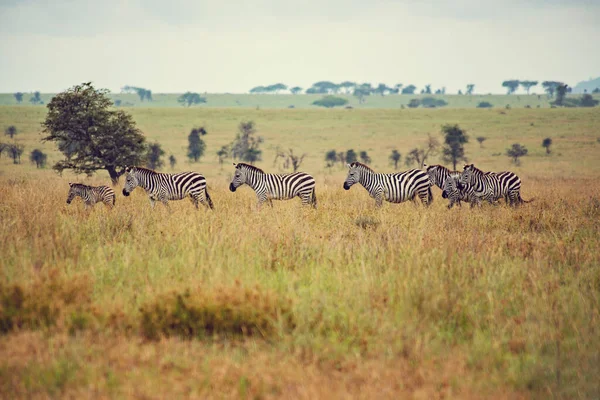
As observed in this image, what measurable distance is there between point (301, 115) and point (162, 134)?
3045 cm

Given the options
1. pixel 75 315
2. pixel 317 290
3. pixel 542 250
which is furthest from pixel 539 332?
pixel 75 315

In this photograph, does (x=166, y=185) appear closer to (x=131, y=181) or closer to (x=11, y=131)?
(x=131, y=181)

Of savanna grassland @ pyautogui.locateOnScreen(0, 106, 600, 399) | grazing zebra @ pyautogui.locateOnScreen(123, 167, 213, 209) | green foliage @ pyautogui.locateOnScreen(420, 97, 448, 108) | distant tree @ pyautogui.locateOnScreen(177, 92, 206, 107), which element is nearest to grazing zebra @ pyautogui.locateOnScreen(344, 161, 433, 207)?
grazing zebra @ pyautogui.locateOnScreen(123, 167, 213, 209)

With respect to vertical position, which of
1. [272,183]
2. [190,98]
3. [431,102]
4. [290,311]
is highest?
[190,98]

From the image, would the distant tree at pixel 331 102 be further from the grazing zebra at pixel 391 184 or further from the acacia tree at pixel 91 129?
the grazing zebra at pixel 391 184

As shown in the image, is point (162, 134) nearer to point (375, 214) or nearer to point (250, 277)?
point (375, 214)

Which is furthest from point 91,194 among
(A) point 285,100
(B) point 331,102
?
(A) point 285,100

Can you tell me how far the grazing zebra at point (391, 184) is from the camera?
52.3ft

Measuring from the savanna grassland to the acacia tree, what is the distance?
578 inches

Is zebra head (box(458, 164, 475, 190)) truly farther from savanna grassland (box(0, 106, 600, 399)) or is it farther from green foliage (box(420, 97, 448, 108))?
green foliage (box(420, 97, 448, 108))

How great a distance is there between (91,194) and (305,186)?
18.8 feet

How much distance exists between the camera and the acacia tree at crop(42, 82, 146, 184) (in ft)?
81.8

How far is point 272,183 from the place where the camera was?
51.0 ft

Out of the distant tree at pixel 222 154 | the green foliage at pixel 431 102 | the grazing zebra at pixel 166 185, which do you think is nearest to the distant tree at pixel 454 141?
the distant tree at pixel 222 154
